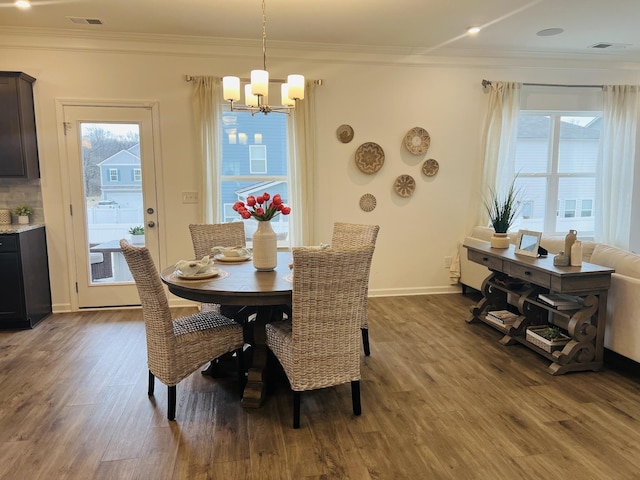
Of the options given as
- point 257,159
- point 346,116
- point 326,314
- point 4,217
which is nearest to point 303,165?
point 257,159

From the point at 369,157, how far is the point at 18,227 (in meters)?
3.56

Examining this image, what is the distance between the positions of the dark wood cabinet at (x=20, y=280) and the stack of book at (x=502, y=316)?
13.9ft

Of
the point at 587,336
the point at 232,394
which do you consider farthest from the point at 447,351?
the point at 232,394

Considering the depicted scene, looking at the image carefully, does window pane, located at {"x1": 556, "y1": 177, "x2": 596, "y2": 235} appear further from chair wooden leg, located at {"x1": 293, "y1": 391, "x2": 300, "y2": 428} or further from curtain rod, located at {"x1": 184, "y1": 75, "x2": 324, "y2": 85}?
chair wooden leg, located at {"x1": 293, "y1": 391, "x2": 300, "y2": 428}

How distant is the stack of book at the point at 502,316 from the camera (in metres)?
3.73

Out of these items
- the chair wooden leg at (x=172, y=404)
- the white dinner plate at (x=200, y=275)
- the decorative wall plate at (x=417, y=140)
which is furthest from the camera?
the decorative wall plate at (x=417, y=140)

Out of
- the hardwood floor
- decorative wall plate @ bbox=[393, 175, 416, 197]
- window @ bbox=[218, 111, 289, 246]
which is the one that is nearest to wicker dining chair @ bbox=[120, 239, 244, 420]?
the hardwood floor

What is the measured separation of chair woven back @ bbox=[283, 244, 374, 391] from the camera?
2.21 m

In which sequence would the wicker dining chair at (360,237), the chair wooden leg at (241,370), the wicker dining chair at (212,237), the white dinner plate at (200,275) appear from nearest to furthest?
the white dinner plate at (200,275) < the chair wooden leg at (241,370) < the wicker dining chair at (360,237) < the wicker dining chair at (212,237)

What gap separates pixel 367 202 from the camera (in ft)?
16.2

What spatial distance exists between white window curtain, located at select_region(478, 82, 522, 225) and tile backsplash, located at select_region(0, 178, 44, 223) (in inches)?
190

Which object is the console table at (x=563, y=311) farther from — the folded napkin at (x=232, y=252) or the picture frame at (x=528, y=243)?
the folded napkin at (x=232, y=252)

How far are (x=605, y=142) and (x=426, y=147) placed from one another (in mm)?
2260


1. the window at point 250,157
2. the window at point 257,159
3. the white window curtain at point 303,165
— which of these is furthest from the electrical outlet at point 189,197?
the white window curtain at point 303,165
